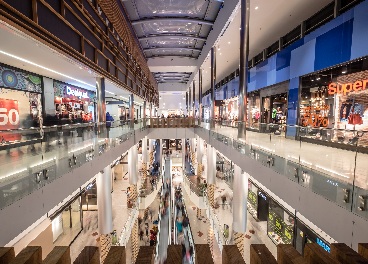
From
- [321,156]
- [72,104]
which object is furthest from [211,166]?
[321,156]

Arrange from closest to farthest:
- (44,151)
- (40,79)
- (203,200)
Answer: (44,151) → (40,79) → (203,200)

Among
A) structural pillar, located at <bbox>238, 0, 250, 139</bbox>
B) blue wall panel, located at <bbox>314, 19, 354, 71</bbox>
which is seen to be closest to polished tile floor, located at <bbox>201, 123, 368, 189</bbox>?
structural pillar, located at <bbox>238, 0, 250, 139</bbox>

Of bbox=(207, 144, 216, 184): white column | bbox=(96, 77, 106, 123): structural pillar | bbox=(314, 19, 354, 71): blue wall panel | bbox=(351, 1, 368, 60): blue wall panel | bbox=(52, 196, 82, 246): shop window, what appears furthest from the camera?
bbox=(207, 144, 216, 184): white column

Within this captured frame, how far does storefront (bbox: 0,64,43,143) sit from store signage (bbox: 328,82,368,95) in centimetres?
1214

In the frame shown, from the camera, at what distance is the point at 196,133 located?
1725 centimetres

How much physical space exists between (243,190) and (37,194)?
7.17 m

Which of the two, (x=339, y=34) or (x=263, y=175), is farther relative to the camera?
(x=339, y=34)

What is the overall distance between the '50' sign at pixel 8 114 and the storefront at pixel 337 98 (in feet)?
32.7

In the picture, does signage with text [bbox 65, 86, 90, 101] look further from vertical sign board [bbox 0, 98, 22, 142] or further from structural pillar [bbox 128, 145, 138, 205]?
structural pillar [bbox 128, 145, 138, 205]

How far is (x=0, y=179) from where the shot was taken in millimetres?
2619

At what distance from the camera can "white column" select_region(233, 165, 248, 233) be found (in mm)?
7899

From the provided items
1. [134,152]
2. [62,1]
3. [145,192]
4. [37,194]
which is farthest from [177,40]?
[37,194]

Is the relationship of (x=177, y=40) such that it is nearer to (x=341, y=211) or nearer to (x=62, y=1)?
(x=62, y=1)

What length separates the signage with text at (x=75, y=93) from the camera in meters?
10.7
